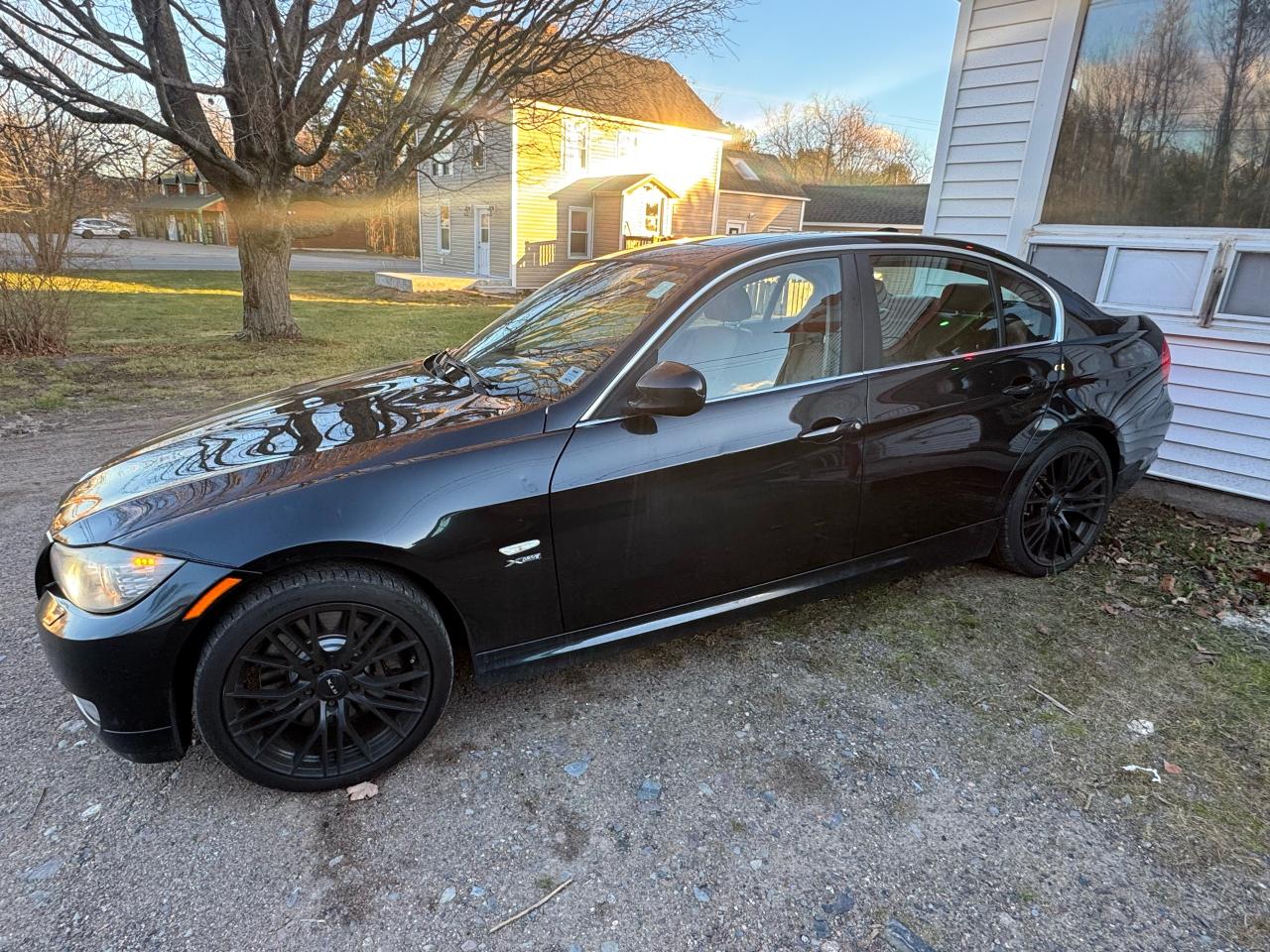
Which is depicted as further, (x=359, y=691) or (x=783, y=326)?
(x=783, y=326)

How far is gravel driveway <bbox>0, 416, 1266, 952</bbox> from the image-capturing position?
5.85 feet

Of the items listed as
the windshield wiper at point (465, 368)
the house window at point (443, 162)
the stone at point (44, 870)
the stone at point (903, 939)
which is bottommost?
the stone at point (44, 870)

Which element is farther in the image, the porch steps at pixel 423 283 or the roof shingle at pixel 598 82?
the porch steps at pixel 423 283

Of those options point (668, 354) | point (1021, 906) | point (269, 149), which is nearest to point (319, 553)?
point (668, 354)

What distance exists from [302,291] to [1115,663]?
67.1 feet

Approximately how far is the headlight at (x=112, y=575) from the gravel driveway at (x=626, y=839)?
2.30 feet

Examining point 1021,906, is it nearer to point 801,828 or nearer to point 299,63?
point 801,828

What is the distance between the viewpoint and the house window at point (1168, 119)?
4.20m

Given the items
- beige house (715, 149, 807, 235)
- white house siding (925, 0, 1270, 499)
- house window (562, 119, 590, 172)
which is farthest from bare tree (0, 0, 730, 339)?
beige house (715, 149, 807, 235)

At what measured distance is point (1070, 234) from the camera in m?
4.96

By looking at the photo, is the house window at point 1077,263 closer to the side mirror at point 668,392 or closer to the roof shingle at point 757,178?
the side mirror at point 668,392

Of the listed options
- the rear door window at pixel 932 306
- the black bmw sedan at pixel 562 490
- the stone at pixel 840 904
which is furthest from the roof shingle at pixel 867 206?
the stone at pixel 840 904

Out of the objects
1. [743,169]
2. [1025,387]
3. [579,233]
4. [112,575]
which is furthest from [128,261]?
[1025,387]

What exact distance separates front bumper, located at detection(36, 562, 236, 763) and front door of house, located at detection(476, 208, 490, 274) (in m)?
22.2
